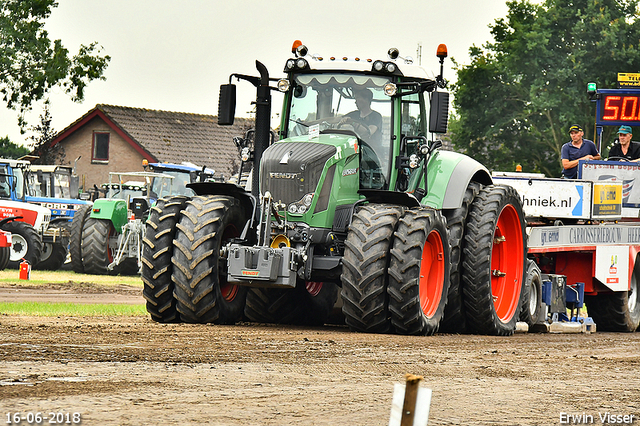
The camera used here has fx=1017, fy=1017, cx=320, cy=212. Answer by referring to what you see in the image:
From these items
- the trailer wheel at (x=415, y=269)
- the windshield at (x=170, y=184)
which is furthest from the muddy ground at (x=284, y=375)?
the windshield at (x=170, y=184)

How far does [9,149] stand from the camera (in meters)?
69.1

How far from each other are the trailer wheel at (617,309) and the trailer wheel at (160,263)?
7636mm

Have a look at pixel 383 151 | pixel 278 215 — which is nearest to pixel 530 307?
pixel 383 151

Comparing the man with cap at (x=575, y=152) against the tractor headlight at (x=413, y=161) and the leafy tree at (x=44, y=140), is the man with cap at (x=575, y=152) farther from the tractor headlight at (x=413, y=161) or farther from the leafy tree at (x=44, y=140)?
the leafy tree at (x=44, y=140)

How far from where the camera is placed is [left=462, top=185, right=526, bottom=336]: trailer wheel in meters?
11.4

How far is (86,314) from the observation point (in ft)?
41.2

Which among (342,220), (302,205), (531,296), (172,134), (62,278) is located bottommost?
(62,278)

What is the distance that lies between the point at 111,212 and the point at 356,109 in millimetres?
14401

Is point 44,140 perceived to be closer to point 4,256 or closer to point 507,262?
point 4,256

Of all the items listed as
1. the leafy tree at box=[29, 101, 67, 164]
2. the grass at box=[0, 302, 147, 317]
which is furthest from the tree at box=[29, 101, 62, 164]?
the grass at box=[0, 302, 147, 317]

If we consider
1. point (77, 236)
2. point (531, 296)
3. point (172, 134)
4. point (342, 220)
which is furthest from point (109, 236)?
point (172, 134)

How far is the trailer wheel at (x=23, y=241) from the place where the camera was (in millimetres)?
24516

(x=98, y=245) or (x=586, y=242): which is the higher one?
(x=586, y=242)

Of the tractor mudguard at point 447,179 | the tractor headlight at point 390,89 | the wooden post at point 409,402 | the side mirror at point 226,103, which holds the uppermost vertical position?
the tractor headlight at point 390,89
